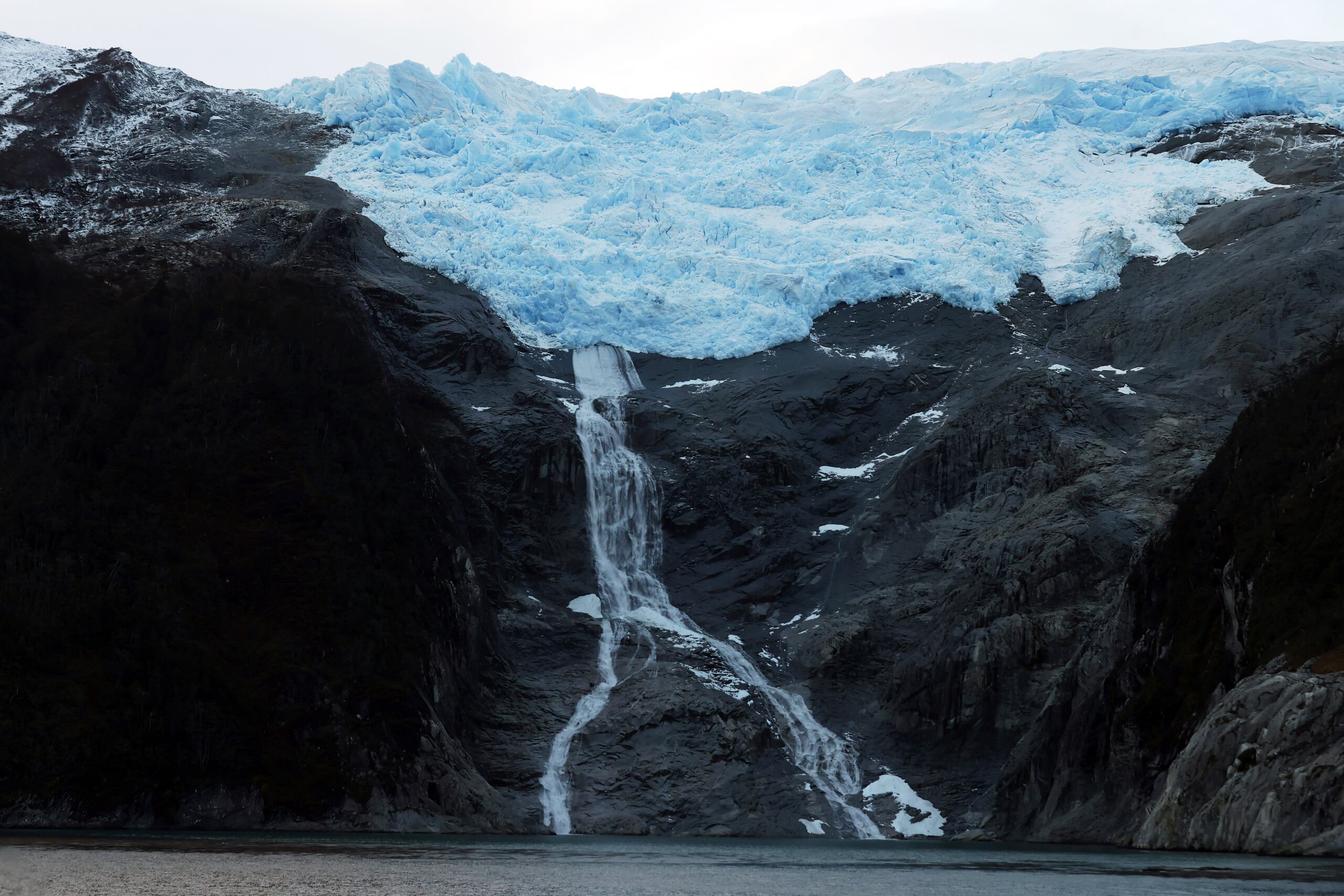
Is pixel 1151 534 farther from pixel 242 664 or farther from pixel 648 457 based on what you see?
pixel 242 664

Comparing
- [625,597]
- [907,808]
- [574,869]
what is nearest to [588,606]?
[625,597]

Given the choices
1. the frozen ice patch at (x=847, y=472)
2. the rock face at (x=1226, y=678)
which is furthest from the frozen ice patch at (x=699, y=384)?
the rock face at (x=1226, y=678)

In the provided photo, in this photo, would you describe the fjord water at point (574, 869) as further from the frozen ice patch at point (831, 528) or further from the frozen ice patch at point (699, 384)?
the frozen ice patch at point (699, 384)

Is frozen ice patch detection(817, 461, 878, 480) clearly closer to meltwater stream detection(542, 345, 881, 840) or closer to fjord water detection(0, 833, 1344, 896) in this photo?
meltwater stream detection(542, 345, 881, 840)

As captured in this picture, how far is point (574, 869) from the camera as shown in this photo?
4903 centimetres

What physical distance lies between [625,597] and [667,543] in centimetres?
671

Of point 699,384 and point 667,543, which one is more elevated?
point 699,384

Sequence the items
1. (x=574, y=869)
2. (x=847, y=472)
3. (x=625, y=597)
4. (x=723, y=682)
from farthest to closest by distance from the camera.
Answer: (x=847, y=472) → (x=625, y=597) → (x=723, y=682) → (x=574, y=869)

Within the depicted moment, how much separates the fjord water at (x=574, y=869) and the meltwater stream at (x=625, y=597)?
1583 cm

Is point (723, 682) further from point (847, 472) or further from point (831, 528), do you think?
point (847, 472)

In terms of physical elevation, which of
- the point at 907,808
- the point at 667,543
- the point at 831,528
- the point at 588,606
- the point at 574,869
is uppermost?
the point at 831,528

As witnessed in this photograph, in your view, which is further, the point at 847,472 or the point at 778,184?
the point at 778,184

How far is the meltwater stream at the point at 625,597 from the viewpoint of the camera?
81.6 meters

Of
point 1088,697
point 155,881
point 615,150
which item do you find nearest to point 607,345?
point 615,150
